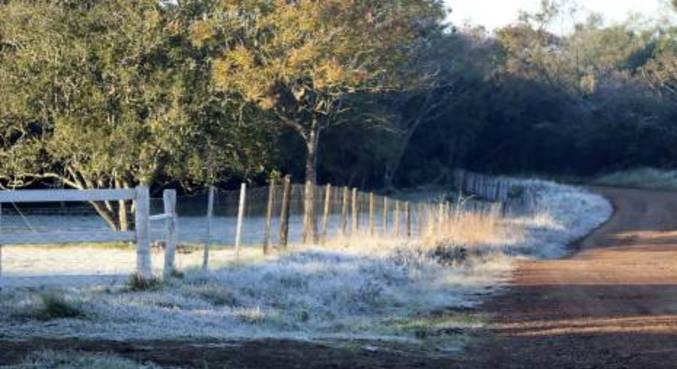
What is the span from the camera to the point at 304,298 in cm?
1623

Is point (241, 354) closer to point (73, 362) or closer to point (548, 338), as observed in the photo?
point (73, 362)

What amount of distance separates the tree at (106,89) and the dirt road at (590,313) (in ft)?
27.7

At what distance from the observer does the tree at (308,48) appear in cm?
2997

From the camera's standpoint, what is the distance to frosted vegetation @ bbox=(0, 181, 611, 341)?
1260 cm

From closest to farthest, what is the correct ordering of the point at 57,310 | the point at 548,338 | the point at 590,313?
1. the point at 57,310
2. the point at 548,338
3. the point at 590,313

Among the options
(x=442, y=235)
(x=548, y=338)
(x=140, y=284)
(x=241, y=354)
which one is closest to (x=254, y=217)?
(x=442, y=235)

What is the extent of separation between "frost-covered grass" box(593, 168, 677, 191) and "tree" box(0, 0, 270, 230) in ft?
149

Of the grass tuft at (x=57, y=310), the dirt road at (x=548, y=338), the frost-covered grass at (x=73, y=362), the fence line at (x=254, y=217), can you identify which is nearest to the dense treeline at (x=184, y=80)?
the fence line at (x=254, y=217)

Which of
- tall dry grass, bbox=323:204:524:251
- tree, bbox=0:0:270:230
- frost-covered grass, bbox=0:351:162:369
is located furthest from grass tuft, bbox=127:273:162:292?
tree, bbox=0:0:270:230

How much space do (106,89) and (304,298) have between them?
12275 millimetres

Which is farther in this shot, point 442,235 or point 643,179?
point 643,179

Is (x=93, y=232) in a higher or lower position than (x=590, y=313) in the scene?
higher

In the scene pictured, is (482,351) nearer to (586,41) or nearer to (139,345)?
(139,345)

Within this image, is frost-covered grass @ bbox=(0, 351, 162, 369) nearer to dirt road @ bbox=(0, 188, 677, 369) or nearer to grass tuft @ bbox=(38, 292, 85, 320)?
dirt road @ bbox=(0, 188, 677, 369)
